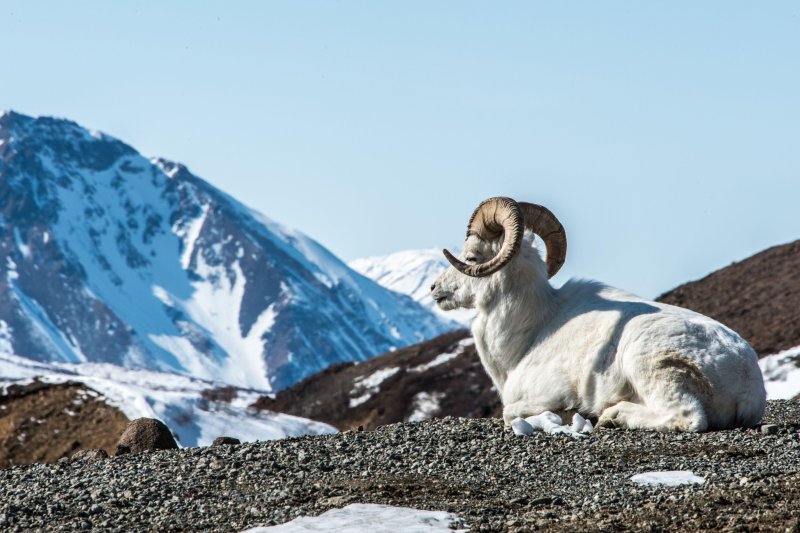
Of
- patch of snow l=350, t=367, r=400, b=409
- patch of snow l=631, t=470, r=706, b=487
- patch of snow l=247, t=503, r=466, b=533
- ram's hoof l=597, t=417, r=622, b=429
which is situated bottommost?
patch of snow l=350, t=367, r=400, b=409

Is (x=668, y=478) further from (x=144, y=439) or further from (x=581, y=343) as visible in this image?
(x=144, y=439)

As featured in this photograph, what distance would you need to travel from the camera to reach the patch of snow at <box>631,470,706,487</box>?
13922 millimetres

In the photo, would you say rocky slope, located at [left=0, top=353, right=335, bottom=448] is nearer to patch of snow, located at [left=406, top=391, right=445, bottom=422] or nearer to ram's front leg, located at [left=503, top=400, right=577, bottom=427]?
ram's front leg, located at [left=503, top=400, right=577, bottom=427]

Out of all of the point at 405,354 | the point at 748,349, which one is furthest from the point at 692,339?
the point at 405,354

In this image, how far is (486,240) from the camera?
A: 21156 mm

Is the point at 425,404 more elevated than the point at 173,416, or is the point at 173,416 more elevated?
the point at 173,416

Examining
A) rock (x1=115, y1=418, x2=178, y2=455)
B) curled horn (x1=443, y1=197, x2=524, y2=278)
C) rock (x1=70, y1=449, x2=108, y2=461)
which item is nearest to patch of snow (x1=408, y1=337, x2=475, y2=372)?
curled horn (x1=443, y1=197, x2=524, y2=278)

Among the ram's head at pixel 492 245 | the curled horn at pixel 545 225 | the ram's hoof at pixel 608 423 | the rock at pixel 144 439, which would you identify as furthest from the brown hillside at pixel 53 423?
the ram's hoof at pixel 608 423

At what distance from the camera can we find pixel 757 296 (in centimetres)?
6931

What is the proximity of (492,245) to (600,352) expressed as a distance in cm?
332

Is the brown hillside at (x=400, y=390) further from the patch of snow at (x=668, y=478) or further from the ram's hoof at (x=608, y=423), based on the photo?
the patch of snow at (x=668, y=478)

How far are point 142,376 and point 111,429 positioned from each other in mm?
156422

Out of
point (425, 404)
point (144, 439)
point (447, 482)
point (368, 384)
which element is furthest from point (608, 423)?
point (368, 384)

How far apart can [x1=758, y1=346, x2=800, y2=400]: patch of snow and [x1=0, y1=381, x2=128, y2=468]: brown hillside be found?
19547mm
